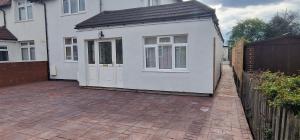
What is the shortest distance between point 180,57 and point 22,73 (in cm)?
1078

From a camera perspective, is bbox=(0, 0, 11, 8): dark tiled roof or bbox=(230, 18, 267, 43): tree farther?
bbox=(230, 18, 267, 43): tree

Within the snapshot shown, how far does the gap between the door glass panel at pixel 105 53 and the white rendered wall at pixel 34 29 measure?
6.70m

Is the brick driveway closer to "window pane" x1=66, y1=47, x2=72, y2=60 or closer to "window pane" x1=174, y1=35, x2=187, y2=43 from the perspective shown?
"window pane" x1=174, y1=35, x2=187, y2=43

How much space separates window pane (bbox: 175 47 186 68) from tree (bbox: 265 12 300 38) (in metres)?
37.1

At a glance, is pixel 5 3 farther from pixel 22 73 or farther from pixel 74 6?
pixel 74 6

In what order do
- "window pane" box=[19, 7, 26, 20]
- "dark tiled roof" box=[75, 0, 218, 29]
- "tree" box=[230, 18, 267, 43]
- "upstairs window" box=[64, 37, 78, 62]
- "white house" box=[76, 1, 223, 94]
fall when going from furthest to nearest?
1. "tree" box=[230, 18, 267, 43]
2. "window pane" box=[19, 7, 26, 20]
3. "upstairs window" box=[64, 37, 78, 62]
4. "white house" box=[76, 1, 223, 94]
5. "dark tiled roof" box=[75, 0, 218, 29]

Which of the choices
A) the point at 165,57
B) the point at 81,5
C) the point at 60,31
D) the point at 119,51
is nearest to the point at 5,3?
the point at 60,31

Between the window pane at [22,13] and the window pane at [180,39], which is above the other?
the window pane at [22,13]

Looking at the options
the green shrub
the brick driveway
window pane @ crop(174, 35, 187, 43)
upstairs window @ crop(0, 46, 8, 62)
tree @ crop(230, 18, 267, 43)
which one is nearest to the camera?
the green shrub

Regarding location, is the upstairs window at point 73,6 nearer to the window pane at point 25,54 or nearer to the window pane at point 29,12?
the window pane at point 29,12

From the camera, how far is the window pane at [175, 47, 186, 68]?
28.2ft

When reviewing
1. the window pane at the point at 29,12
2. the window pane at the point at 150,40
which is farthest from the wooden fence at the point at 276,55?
the window pane at the point at 29,12

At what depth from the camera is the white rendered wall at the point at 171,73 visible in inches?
318

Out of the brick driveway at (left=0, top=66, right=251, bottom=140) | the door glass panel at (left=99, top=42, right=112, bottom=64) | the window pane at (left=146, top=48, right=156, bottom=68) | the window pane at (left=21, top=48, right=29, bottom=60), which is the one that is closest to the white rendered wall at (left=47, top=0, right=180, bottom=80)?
the window pane at (left=21, top=48, right=29, bottom=60)
